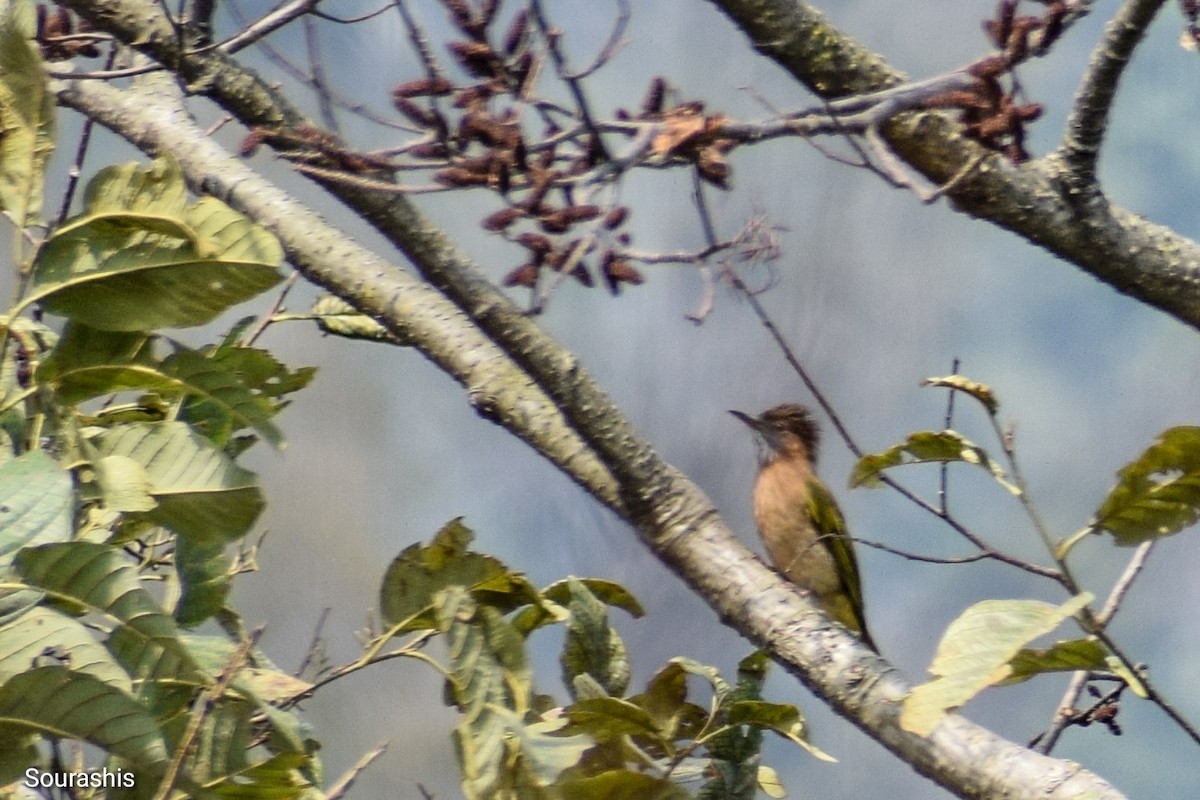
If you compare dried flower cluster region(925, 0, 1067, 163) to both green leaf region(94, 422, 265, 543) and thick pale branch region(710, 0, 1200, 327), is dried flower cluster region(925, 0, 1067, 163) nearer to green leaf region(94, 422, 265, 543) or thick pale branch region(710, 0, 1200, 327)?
thick pale branch region(710, 0, 1200, 327)

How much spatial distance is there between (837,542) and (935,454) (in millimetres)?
1997

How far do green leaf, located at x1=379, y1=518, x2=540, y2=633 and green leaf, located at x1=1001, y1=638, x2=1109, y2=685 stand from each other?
544 millimetres

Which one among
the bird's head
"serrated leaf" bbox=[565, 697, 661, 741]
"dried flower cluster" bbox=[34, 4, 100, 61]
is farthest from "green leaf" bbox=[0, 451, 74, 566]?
the bird's head

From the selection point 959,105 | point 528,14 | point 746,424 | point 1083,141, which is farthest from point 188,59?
point 746,424

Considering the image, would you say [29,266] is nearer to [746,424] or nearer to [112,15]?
[112,15]

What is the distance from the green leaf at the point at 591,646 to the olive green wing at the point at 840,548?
185 centimetres

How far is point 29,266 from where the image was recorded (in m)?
1.04

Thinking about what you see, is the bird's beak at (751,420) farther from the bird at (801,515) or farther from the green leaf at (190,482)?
the green leaf at (190,482)

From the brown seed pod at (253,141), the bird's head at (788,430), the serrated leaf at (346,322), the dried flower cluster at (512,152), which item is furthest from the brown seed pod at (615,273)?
the bird's head at (788,430)

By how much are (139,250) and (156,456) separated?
189 millimetres

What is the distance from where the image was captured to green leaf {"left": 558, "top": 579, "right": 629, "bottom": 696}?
1375mm

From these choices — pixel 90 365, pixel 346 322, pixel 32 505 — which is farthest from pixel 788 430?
pixel 32 505

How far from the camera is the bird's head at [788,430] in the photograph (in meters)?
3.60

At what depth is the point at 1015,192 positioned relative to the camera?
1.71 meters
